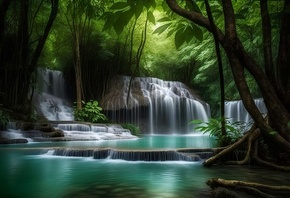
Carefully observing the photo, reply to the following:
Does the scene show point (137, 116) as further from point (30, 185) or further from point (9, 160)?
point (30, 185)

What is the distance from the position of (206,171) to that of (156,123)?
63.3 feet

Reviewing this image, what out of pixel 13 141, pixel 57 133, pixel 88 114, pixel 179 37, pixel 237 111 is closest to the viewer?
pixel 179 37

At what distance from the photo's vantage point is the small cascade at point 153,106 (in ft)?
Result: 79.2

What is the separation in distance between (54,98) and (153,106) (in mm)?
7668

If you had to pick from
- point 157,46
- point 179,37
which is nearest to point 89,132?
point 179,37

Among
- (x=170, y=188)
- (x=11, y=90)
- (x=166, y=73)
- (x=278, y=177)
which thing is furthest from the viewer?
(x=166, y=73)

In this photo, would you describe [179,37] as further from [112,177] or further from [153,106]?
[153,106]

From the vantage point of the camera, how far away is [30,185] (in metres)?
5.21

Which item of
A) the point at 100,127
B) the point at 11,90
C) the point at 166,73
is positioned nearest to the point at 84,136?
the point at 100,127

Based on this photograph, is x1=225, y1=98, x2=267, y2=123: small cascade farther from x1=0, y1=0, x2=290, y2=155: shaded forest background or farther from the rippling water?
the rippling water

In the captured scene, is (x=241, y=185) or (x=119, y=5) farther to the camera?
(x=241, y=185)

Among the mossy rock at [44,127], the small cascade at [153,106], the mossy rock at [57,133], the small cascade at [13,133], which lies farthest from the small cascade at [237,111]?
the small cascade at [13,133]

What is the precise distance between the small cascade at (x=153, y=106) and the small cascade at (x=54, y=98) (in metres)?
3.00

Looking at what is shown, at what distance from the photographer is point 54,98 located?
24.3 metres
